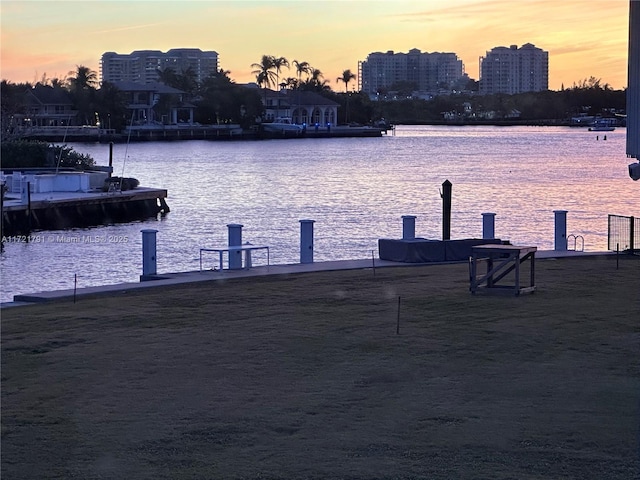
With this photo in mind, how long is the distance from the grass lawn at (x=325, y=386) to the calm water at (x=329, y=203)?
16.5 metres

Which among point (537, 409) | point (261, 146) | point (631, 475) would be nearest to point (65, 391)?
point (537, 409)

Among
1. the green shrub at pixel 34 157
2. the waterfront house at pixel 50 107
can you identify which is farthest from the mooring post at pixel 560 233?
the waterfront house at pixel 50 107

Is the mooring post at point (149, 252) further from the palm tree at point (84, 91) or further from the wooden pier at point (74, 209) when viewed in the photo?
the palm tree at point (84, 91)

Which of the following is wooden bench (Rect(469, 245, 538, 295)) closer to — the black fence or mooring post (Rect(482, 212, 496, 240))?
mooring post (Rect(482, 212, 496, 240))

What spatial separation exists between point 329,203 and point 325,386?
61082 millimetres

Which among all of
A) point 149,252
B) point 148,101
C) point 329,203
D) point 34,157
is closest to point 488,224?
point 149,252

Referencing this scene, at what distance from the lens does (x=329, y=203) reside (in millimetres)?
73625

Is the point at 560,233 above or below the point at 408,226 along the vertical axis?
below

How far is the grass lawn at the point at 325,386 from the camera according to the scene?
10.1 meters

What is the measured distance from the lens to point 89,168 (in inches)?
2859

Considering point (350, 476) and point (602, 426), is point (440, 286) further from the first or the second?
point (350, 476)

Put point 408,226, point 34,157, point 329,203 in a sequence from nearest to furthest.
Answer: point 408,226
point 34,157
point 329,203

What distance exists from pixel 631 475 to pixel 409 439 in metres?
2.11

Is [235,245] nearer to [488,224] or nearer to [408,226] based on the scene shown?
[408,226]
